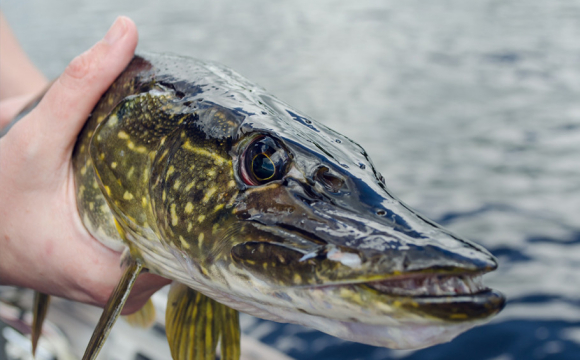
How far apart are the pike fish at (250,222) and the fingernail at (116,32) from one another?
12 centimetres

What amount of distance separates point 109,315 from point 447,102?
→ 28.7 ft

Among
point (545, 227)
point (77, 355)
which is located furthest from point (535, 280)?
point (77, 355)

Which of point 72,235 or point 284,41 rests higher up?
point 284,41

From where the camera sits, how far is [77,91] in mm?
1768

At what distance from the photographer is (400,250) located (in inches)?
38.5

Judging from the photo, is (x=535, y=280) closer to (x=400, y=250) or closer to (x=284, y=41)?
(x=400, y=250)

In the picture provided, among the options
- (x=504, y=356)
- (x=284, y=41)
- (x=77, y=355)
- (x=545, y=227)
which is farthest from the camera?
(x=284, y=41)

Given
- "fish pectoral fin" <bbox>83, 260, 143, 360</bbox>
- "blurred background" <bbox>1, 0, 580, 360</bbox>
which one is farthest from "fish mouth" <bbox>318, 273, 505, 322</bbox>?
"blurred background" <bbox>1, 0, 580, 360</bbox>

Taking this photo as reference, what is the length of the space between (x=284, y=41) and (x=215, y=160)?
13958 millimetres

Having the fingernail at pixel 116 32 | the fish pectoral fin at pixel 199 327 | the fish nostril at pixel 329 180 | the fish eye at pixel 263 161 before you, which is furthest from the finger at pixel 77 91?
the fish nostril at pixel 329 180

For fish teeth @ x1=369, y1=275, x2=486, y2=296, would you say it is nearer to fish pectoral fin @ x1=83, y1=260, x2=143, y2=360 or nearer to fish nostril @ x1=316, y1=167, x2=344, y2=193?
fish nostril @ x1=316, y1=167, x2=344, y2=193

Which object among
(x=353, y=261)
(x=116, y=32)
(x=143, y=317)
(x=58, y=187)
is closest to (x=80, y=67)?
(x=116, y=32)

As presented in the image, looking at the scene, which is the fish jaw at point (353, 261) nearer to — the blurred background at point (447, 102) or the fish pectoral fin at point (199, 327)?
the fish pectoral fin at point (199, 327)

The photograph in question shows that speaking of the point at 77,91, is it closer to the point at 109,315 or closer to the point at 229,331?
the point at 109,315
